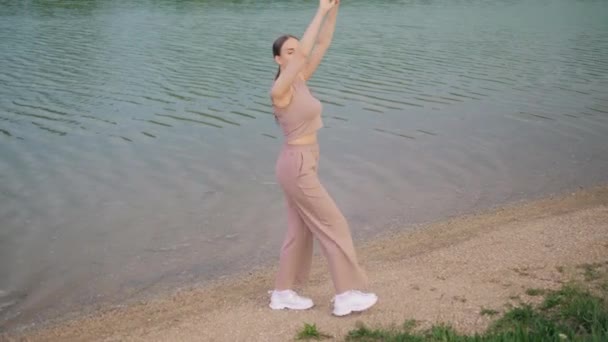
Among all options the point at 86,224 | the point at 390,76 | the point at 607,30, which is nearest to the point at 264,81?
the point at 390,76

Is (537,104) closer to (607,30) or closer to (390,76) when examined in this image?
(390,76)

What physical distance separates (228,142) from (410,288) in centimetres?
659

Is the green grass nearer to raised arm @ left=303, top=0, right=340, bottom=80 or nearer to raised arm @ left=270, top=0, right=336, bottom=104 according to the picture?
raised arm @ left=270, top=0, right=336, bottom=104

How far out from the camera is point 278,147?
12.0m

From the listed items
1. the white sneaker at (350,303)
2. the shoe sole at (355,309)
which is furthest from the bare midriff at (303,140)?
the shoe sole at (355,309)

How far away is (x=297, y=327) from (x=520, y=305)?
63.3 inches

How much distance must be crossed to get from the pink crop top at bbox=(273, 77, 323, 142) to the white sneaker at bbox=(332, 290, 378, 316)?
122 cm

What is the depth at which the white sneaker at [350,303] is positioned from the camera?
5.55 m

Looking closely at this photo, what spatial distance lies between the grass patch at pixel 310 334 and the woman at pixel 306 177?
349mm

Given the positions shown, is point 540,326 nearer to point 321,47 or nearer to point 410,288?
point 410,288

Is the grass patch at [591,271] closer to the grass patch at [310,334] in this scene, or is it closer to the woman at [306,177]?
the woman at [306,177]

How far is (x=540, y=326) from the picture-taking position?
4.80m

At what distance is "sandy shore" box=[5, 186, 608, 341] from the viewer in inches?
220

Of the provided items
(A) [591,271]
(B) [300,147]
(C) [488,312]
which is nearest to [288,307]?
(B) [300,147]
